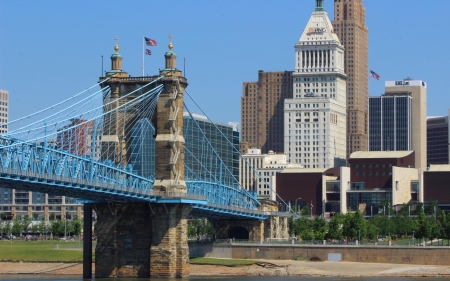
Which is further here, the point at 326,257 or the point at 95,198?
the point at 326,257

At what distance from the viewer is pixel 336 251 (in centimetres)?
15675

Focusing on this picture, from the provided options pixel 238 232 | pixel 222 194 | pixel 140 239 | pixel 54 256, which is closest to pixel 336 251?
pixel 222 194

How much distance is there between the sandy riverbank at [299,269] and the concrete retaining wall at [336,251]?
7.51 ft

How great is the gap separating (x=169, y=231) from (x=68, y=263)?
93.4 feet

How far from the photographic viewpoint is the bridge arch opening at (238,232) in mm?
183625

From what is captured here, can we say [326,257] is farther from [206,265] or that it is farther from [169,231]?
[169,231]

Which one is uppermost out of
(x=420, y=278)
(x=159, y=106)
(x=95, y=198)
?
(x=159, y=106)

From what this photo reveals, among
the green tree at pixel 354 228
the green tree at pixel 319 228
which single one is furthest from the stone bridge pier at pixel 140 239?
the green tree at pixel 354 228

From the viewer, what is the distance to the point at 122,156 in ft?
443

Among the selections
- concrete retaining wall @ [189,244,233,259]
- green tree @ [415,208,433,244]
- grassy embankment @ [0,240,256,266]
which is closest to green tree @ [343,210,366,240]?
green tree @ [415,208,433,244]

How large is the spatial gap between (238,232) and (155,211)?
180 ft

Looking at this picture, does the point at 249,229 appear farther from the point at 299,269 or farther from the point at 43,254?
the point at 299,269

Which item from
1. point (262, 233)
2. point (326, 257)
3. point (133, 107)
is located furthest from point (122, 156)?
point (262, 233)

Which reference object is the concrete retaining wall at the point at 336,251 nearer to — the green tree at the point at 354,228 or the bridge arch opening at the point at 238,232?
the green tree at the point at 354,228
